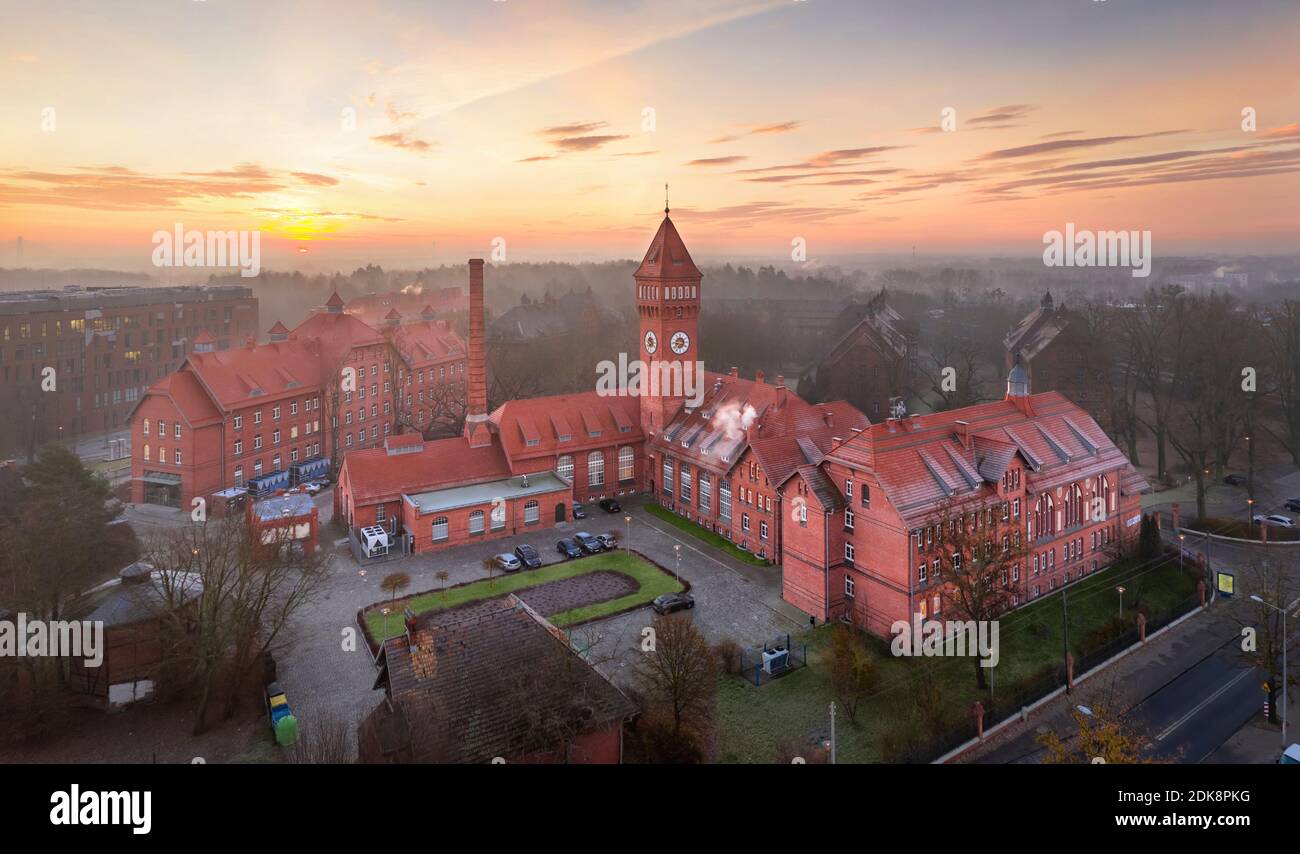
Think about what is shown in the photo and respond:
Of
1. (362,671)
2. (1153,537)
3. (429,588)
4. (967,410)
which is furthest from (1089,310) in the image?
(362,671)

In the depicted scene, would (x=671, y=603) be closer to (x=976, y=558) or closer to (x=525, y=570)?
(x=525, y=570)

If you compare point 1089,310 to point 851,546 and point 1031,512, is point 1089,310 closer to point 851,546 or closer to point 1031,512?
point 1031,512

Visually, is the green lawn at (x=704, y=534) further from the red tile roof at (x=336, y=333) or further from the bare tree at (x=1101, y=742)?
the red tile roof at (x=336, y=333)

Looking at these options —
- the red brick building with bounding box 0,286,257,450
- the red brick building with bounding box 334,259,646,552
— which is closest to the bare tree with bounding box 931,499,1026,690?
the red brick building with bounding box 334,259,646,552

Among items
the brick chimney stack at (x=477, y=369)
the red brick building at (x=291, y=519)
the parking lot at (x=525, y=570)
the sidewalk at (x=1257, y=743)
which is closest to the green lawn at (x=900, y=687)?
the parking lot at (x=525, y=570)

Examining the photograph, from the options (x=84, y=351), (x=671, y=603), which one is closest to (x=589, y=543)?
(x=671, y=603)

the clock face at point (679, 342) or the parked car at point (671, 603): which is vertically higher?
the clock face at point (679, 342)

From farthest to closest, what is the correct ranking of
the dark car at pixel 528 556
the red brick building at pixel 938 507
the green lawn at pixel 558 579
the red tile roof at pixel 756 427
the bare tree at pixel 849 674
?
the red tile roof at pixel 756 427 → the dark car at pixel 528 556 → the green lawn at pixel 558 579 → the red brick building at pixel 938 507 → the bare tree at pixel 849 674
